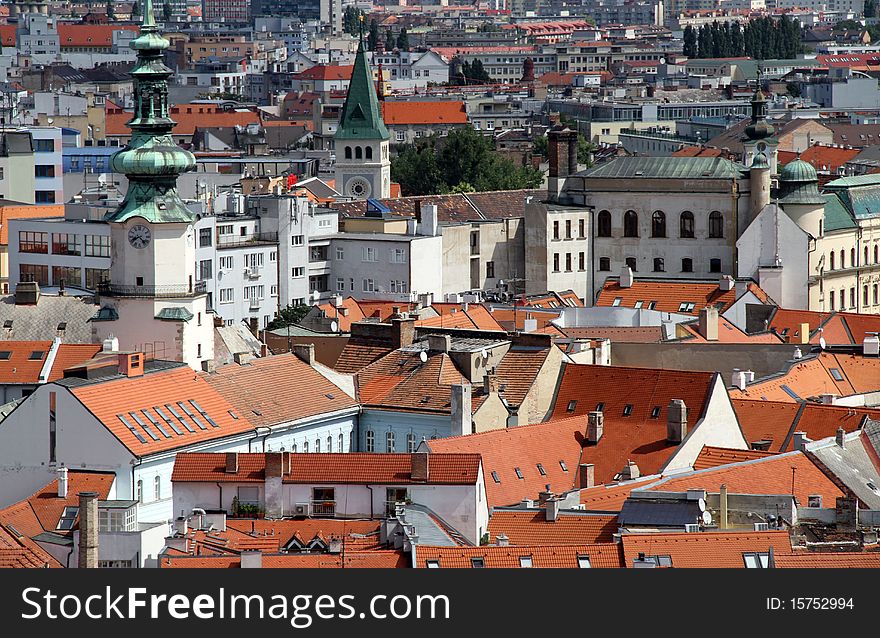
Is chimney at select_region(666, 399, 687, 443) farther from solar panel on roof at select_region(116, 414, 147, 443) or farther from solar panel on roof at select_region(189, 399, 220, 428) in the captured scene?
solar panel on roof at select_region(116, 414, 147, 443)

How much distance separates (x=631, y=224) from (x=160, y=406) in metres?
47.7

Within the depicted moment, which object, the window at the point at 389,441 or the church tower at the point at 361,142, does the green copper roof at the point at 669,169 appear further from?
the window at the point at 389,441

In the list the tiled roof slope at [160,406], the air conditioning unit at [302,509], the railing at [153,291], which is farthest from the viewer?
the railing at [153,291]

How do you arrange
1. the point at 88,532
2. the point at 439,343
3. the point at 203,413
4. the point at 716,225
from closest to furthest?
the point at 88,532, the point at 203,413, the point at 439,343, the point at 716,225

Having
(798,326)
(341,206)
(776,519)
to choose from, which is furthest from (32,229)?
(776,519)

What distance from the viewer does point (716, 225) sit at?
112 meters

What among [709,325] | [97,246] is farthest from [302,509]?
[97,246]

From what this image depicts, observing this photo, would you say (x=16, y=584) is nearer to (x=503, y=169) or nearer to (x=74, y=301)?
(x=74, y=301)

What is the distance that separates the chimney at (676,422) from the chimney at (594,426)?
6.18ft

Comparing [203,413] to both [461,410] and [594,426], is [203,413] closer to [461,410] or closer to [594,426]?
[461,410]

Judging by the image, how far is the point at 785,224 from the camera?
358ft

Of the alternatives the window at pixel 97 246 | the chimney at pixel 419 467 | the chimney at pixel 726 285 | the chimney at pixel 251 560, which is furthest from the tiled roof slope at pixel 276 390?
the window at pixel 97 246

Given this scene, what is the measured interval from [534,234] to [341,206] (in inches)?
591

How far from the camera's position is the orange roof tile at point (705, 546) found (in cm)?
4962
